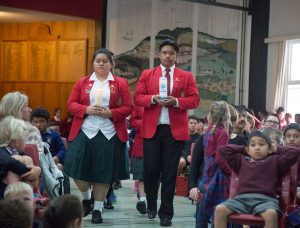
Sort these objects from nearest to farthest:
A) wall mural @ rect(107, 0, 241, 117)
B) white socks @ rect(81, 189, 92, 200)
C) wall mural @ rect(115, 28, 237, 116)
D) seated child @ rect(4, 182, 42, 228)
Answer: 1. seated child @ rect(4, 182, 42, 228)
2. white socks @ rect(81, 189, 92, 200)
3. wall mural @ rect(107, 0, 241, 117)
4. wall mural @ rect(115, 28, 237, 116)

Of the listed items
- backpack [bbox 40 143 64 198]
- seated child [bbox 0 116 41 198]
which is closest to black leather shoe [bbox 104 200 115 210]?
backpack [bbox 40 143 64 198]

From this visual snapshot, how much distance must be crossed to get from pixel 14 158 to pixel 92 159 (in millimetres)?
1750

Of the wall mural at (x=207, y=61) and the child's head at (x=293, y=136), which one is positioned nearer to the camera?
the child's head at (x=293, y=136)

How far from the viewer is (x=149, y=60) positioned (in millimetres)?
14953

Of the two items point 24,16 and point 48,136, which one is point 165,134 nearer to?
point 48,136

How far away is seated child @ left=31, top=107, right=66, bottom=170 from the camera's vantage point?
5.93 m

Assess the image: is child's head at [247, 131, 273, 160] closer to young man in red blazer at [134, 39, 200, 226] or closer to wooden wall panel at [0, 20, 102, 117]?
young man in red blazer at [134, 39, 200, 226]

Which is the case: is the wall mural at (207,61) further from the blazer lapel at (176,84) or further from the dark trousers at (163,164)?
the dark trousers at (163,164)

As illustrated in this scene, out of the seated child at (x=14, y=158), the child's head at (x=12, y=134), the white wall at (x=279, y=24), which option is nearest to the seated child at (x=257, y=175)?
the seated child at (x=14, y=158)

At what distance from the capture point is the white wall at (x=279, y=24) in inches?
635

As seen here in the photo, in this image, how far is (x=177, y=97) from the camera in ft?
19.7

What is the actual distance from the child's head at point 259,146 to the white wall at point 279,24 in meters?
11.9

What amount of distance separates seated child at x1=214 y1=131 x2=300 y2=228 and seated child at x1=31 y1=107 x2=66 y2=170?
185 cm

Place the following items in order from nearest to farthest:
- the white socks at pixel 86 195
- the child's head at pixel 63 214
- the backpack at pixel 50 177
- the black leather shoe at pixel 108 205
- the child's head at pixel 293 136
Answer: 1. the child's head at pixel 63 214
2. the backpack at pixel 50 177
3. the child's head at pixel 293 136
4. the white socks at pixel 86 195
5. the black leather shoe at pixel 108 205
